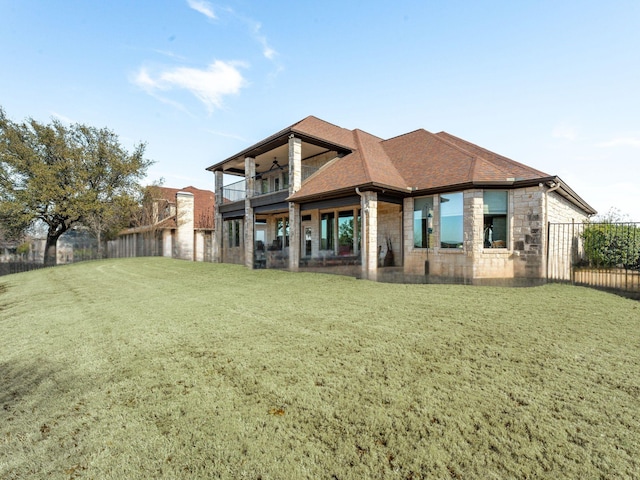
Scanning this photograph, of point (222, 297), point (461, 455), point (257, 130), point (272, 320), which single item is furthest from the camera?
point (257, 130)

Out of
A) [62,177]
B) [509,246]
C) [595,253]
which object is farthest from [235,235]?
Result: [595,253]

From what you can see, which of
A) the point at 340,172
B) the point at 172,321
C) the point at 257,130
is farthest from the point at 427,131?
the point at 172,321

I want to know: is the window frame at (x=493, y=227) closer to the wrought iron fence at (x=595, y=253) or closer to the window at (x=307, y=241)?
the wrought iron fence at (x=595, y=253)

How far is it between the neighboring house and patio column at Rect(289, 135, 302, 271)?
12.8 meters

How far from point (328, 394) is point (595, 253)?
15.7 metres

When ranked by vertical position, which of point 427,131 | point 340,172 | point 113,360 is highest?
point 427,131

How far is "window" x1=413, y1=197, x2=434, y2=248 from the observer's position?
12805mm

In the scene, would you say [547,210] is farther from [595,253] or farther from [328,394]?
[328,394]

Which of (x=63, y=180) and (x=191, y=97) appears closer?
(x=191, y=97)

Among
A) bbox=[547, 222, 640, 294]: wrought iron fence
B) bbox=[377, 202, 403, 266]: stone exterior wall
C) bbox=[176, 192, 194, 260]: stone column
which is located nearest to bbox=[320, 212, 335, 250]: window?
bbox=[377, 202, 403, 266]: stone exterior wall

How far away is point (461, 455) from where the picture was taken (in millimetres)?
2289

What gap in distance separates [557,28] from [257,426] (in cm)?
1283

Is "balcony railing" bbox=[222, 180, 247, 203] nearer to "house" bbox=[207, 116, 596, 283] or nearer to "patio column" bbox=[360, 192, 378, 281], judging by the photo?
"house" bbox=[207, 116, 596, 283]

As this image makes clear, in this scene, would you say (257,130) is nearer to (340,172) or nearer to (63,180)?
(340,172)
